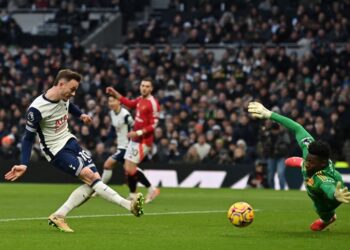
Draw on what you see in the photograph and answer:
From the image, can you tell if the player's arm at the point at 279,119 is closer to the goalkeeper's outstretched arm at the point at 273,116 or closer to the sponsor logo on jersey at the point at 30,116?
the goalkeeper's outstretched arm at the point at 273,116

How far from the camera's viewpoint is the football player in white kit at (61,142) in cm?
1391

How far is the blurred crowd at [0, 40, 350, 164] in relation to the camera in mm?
30375

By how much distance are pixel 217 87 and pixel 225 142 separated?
4059mm

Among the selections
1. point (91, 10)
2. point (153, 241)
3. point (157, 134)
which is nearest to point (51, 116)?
point (153, 241)

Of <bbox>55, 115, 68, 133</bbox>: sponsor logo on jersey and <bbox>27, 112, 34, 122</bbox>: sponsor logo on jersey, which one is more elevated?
<bbox>27, 112, 34, 122</bbox>: sponsor logo on jersey

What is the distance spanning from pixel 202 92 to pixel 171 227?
65.2 ft

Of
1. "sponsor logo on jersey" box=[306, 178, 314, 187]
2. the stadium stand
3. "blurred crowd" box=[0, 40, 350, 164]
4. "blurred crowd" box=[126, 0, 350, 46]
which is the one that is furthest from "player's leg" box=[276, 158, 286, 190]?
"sponsor logo on jersey" box=[306, 178, 314, 187]

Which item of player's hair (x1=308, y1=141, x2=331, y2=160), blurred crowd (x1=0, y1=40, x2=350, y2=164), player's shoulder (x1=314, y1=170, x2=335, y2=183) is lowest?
blurred crowd (x1=0, y1=40, x2=350, y2=164)

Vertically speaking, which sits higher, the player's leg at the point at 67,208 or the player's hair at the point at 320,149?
the player's hair at the point at 320,149

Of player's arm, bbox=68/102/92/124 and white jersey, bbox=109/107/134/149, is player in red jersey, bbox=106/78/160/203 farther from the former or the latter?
player's arm, bbox=68/102/92/124

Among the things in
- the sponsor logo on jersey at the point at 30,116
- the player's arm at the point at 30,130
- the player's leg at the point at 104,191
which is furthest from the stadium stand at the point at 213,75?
the sponsor logo on jersey at the point at 30,116

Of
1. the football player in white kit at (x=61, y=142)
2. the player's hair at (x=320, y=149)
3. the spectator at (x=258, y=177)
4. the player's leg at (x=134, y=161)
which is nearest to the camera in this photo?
the player's hair at (x=320, y=149)

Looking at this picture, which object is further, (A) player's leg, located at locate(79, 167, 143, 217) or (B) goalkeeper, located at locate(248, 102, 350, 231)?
(A) player's leg, located at locate(79, 167, 143, 217)

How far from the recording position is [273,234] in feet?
45.7
